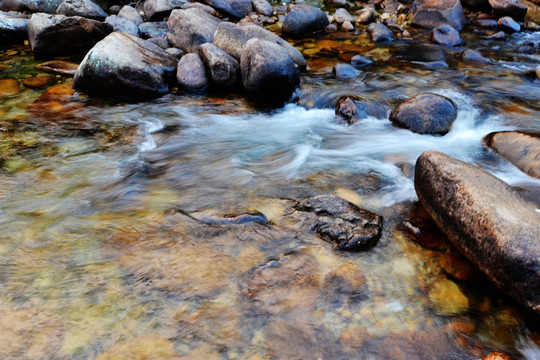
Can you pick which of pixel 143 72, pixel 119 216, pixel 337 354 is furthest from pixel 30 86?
pixel 337 354

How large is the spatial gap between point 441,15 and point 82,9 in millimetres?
9480

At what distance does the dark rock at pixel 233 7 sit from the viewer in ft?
38.4

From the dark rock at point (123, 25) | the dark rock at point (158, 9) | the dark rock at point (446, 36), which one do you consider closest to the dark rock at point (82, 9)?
the dark rock at point (123, 25)

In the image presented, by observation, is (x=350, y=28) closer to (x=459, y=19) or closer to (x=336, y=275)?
(x=459, y=19)

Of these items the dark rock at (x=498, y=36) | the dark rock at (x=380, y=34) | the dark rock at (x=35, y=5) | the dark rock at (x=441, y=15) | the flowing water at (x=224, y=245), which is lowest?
the flowing water at (x=224, y=245)

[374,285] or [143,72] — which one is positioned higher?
[143,72]

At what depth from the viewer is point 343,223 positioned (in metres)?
3.25

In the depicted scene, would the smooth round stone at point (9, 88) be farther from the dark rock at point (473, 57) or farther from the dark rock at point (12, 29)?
the dark rock at point (473, 57)

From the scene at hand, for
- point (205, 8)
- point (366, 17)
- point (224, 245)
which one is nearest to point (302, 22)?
point (366, 17)

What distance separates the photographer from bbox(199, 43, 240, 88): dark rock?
645cm

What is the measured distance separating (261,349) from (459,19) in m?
10.9

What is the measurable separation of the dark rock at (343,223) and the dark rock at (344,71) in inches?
178

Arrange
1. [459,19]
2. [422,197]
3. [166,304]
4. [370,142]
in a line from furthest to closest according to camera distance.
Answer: [459,19], [370,142], [422,197], [166,304]

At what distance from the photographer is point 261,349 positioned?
2324 millimetres
